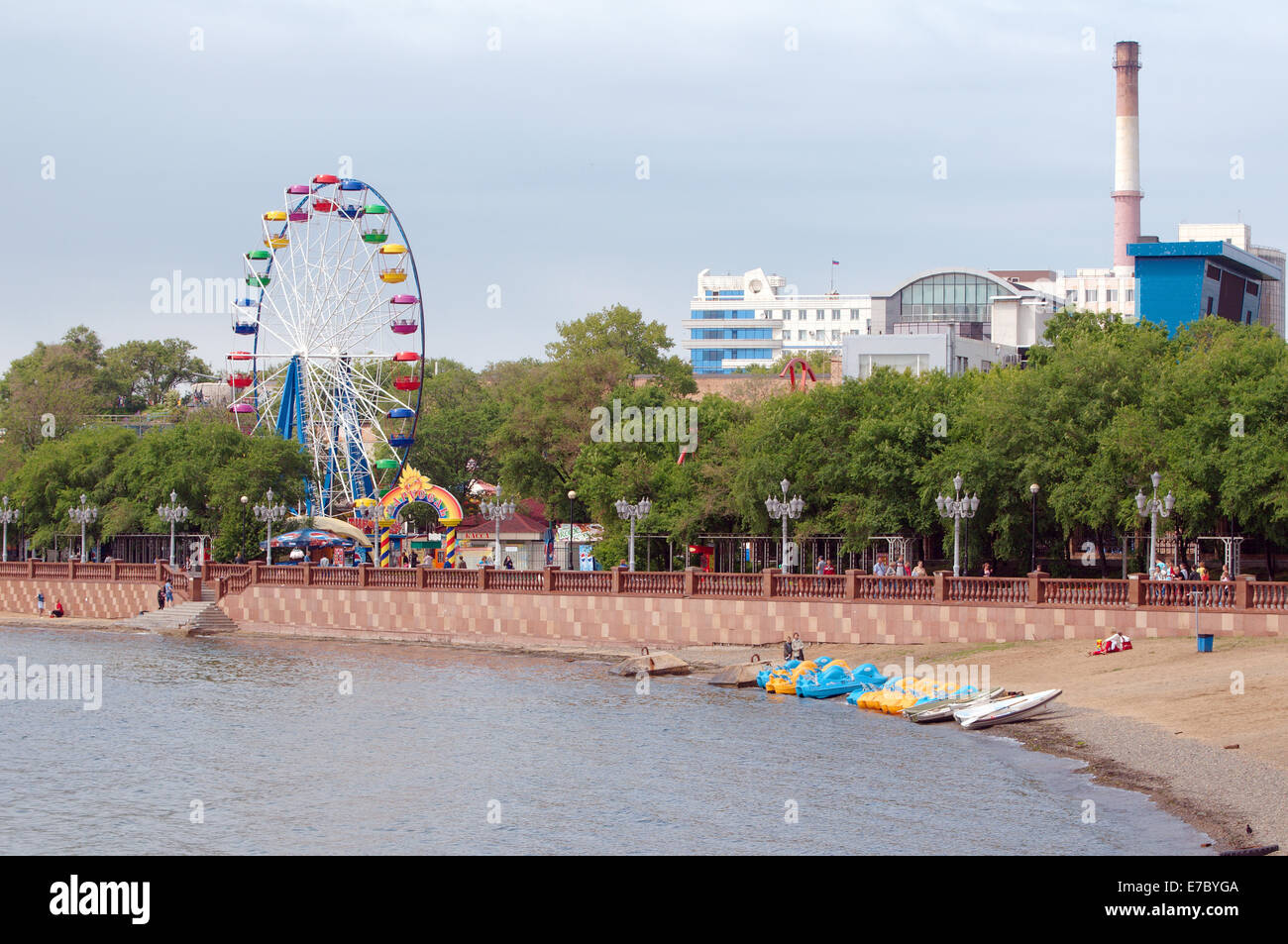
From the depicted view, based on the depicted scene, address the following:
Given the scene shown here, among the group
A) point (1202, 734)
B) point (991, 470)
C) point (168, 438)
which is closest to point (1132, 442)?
point (991, 470)

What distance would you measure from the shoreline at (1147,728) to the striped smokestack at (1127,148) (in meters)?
87.2

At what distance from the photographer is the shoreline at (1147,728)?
25.4 meters

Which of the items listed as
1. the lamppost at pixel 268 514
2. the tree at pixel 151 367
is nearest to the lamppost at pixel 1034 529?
the lamppost at pixel 268 514

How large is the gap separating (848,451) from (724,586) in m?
10.0

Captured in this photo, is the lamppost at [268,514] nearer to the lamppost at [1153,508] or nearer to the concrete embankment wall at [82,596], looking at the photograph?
the concrete embankment wall at [82,596]

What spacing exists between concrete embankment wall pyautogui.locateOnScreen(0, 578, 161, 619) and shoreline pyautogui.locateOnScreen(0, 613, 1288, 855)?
2995 cm

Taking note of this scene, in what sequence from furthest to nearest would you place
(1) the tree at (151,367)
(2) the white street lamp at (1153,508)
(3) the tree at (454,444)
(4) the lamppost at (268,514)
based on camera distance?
1. (1) the tree at (151,367)
2. (3) the tree at (454,444)
3. (4) the lamppost at (268,514)
4. (2) the white street lamp at (1153,508)

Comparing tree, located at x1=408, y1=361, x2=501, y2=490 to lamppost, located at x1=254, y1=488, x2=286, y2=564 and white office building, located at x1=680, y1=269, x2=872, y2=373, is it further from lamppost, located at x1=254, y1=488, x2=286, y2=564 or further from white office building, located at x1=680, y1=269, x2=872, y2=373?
white office building, located at x1=680, y1=269, x2=872, y2=373

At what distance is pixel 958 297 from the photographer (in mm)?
105625

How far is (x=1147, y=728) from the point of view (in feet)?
107

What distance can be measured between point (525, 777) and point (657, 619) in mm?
22121

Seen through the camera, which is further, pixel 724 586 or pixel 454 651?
pixel 454 651
